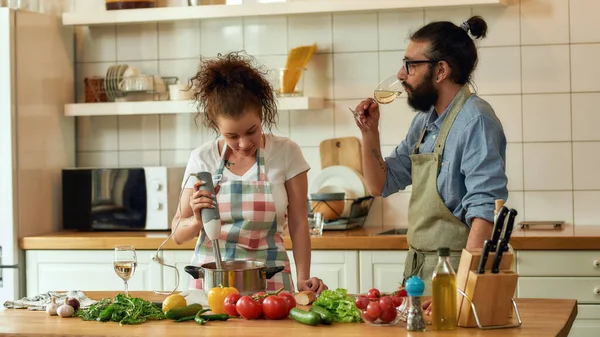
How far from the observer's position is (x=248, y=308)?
7.37 ft

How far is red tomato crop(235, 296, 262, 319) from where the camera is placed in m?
2.25

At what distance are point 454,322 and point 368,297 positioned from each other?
257mm

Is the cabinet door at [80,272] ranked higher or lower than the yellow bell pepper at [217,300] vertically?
lower

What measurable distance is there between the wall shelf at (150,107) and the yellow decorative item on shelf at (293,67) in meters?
0.07

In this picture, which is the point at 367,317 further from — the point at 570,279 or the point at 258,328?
the point at 570,279

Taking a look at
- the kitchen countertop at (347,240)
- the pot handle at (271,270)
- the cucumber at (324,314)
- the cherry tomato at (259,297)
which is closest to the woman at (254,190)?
the pot handle at (271,270)

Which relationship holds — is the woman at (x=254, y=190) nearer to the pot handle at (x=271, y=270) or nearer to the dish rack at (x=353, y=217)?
the pot handle at (x=271, y=270)

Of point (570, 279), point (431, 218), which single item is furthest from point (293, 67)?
point (431, 218)

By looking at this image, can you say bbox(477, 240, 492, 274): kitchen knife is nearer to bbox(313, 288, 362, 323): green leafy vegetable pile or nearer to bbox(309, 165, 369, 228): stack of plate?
bbox(313, 288, 362, 323): green leafy vegetable pile

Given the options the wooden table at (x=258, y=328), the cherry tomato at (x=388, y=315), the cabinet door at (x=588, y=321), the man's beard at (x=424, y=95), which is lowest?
the cabinet door at (x=588, y=321)

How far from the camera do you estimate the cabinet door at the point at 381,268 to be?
3707 millimetres

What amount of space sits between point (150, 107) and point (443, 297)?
2.53m

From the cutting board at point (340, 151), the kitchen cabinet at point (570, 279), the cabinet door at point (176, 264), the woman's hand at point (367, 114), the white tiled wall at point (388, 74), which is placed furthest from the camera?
the cutting board at point (340, 151)

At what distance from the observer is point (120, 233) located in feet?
13.6
